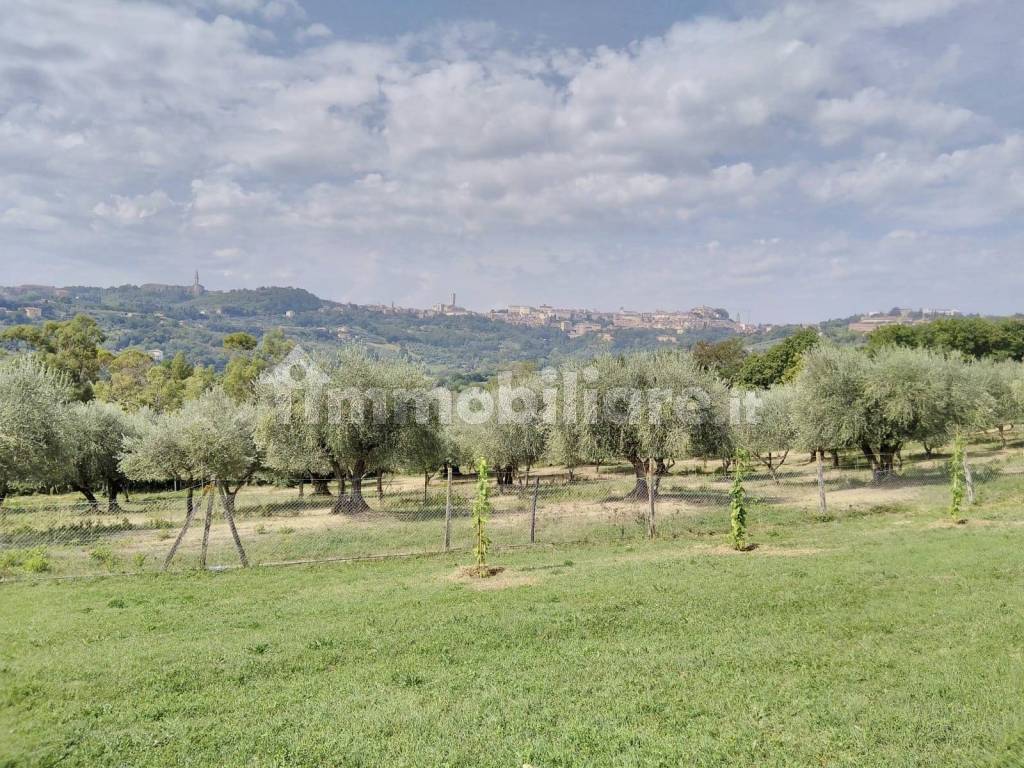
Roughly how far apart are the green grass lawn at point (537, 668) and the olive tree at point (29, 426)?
11796mm

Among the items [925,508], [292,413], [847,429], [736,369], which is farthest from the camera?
[736,369]

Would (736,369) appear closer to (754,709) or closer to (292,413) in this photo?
(292,413)

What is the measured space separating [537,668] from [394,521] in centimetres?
1474

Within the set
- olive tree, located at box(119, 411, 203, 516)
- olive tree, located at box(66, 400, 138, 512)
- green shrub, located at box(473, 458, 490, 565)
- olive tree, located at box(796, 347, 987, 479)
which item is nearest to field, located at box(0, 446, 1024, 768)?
green shrub, located at box(473, 458, 490, 565)

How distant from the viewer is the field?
5.23 m

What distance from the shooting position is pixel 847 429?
28.4 m

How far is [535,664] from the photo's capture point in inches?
276

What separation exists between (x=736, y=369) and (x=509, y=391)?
61.5m

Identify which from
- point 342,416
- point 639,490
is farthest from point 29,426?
point 639,490

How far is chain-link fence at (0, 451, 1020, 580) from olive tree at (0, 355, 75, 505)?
1.66m

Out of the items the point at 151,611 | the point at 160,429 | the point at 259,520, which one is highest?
the point at 160,429

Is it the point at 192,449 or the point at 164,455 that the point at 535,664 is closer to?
the point at 192,449

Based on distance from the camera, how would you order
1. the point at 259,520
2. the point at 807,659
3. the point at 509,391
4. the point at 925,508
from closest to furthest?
the point at 807,659, the point at 925,508, the point at 259,520, the point at 509,391

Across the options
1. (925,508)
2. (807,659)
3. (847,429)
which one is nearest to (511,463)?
(847,429)
